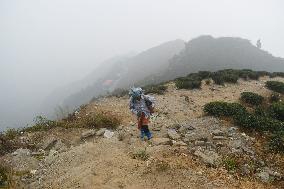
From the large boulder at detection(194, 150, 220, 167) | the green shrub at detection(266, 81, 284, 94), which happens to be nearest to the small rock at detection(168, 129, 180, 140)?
the large boulder at detection(194, 150, 220, 167)

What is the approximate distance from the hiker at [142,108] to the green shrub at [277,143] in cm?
439

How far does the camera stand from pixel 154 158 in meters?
11.4

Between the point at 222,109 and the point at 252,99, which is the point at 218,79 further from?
the point at 222,109

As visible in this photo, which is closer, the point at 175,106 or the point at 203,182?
the point at 203,182

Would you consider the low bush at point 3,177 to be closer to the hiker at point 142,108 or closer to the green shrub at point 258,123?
the hiker at point 142,108

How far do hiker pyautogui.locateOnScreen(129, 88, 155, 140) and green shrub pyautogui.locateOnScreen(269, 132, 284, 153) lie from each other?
4389mm

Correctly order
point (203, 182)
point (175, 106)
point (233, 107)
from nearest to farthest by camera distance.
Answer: point (203, 182) → point (233, 107) → point (175, 106)

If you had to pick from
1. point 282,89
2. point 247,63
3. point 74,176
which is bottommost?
point 247,63

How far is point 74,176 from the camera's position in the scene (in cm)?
1071

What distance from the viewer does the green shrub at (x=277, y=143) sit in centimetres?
1277

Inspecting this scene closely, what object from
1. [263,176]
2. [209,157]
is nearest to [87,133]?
[209,157]

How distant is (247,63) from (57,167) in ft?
339

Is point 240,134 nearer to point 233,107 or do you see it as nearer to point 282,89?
point 233,107

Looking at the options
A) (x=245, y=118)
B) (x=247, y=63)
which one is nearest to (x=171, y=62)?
(x=247, y=63)
